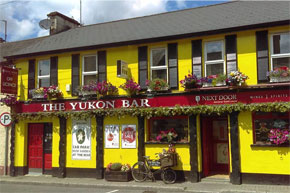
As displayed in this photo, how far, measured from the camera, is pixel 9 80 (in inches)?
555

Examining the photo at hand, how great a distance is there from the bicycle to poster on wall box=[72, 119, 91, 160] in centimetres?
247

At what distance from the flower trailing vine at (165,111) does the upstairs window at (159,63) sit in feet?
4.92

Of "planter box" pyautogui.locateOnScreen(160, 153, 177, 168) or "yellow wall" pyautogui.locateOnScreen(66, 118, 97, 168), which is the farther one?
"yellow wall" pyautogui.locateOnScreen(66, 118, 97, 168)

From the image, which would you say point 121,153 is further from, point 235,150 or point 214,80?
point 214,80

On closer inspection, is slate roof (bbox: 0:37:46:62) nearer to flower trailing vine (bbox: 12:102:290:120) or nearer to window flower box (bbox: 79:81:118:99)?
flower trailing vine (bbox: 12:102:290:120)

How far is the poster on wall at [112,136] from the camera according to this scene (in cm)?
1270

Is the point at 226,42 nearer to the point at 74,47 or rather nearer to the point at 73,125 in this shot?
the point at 74,47

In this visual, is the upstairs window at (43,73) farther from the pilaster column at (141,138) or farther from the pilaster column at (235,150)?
the pilaster column at (235,150)

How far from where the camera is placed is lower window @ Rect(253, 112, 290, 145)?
33.4 feet

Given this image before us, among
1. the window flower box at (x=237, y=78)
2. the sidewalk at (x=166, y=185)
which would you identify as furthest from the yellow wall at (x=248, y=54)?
the sidewalk at (x=166, y=185)

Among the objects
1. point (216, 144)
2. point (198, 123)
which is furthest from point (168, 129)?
point (216, 144)

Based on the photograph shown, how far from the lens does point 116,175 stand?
470 inches

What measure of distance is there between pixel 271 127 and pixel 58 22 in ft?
42.1

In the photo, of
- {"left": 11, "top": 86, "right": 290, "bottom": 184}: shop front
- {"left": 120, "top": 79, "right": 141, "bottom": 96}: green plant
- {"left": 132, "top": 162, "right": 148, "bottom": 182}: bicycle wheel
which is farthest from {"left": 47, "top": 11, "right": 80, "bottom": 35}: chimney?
{"left": 132, "top": 162, "right": 148, "bottom": 182}: bicycle wheel
